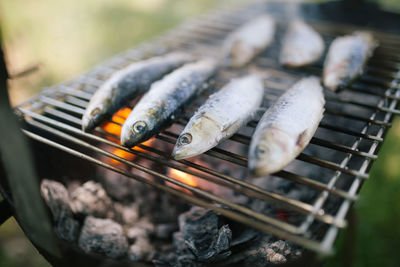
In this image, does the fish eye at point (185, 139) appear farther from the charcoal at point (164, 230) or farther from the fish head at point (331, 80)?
the fish head at point (331, 80)

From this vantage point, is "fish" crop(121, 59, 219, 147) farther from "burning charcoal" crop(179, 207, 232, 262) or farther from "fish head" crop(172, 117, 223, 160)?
"burning charcoal" crop(179, 207, 232, 262)

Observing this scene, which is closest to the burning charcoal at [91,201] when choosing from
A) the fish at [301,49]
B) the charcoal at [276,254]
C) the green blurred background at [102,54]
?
the green blurred background at [102,54]

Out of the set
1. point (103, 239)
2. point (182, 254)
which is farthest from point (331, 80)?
point (103, 239)

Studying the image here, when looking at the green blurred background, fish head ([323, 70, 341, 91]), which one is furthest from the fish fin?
the green blurred background

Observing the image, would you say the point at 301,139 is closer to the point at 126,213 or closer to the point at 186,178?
the point at 186,178

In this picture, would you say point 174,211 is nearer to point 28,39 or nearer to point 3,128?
point 3,128
